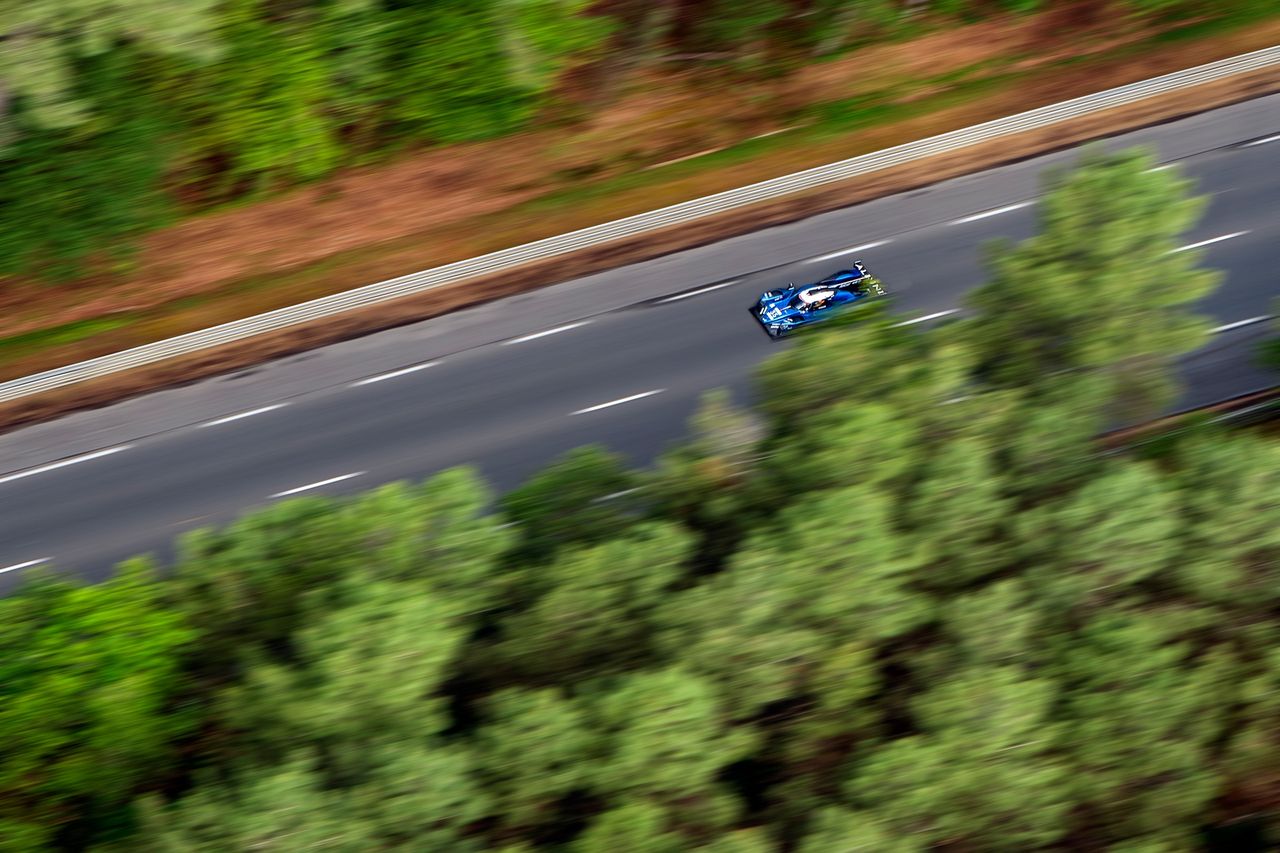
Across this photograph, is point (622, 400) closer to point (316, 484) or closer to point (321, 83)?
point (316, 484)

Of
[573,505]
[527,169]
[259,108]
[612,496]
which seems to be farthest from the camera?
[527,169]

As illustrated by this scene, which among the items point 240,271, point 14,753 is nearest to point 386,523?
point 14,753

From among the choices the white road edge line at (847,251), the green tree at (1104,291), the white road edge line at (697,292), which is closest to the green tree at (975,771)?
the green tree at (1104,291)

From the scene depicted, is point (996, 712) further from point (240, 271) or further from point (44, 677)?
point (240, 271)

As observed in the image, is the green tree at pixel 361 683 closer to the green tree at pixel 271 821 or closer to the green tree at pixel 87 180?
the green tree at pixel 271 821

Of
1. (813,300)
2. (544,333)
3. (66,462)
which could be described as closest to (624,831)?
(813,300)

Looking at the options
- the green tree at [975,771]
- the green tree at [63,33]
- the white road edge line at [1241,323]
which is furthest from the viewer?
the white road edge line at [1241,323]
